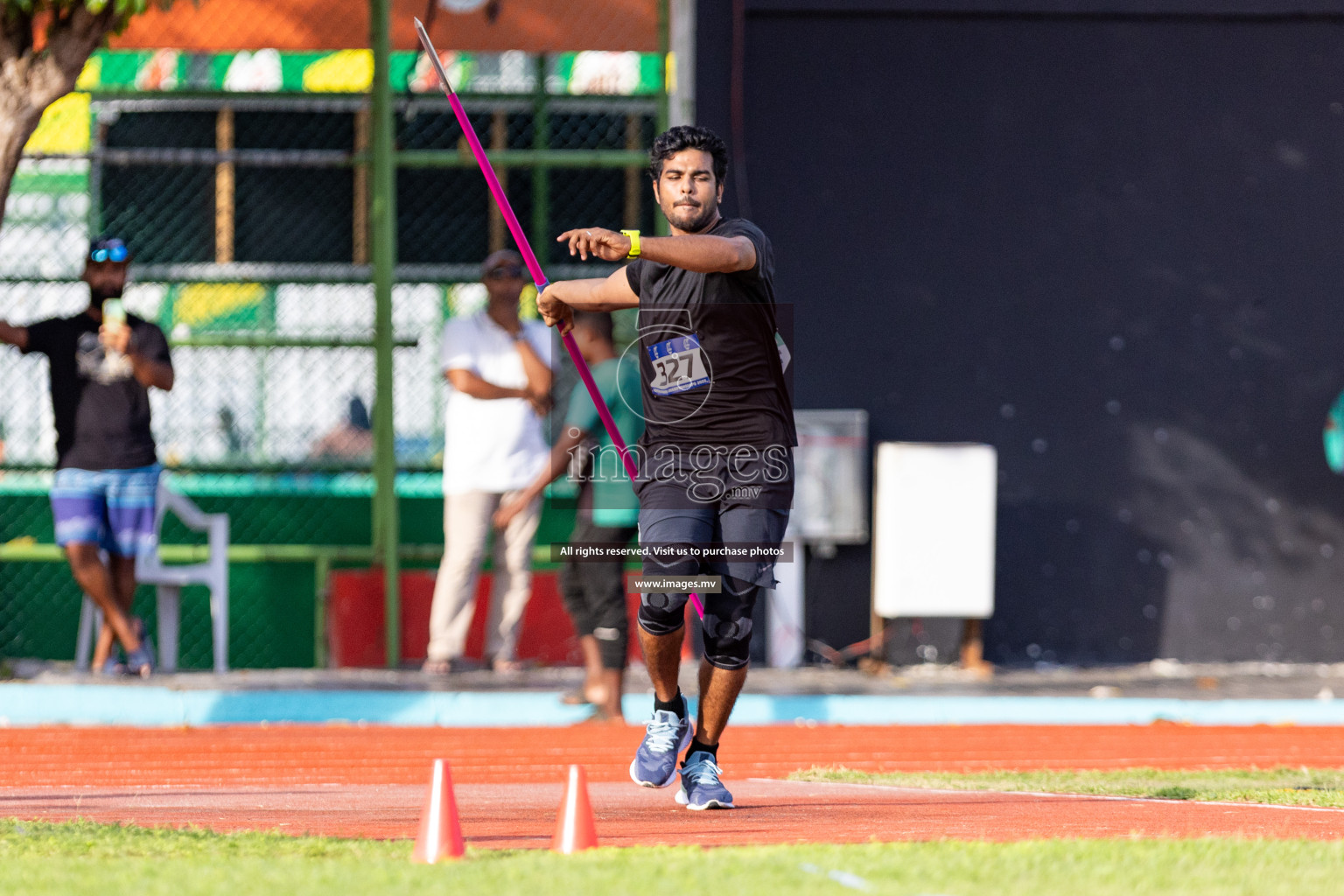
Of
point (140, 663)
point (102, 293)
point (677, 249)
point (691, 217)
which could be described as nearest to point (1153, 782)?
point (691, 217)

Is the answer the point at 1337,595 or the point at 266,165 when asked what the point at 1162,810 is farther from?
the point at 266,165

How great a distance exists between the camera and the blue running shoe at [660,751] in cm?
548

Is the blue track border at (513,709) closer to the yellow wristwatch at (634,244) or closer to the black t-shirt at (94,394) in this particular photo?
the black t-shirt at (94,394)

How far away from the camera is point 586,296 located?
220 inches

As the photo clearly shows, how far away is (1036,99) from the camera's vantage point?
34.9ft

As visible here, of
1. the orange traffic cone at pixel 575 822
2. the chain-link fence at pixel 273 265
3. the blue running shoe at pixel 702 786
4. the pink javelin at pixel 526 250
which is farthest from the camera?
the chain-link fence at pixel 273 265

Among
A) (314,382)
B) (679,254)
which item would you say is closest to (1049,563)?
(314,382)

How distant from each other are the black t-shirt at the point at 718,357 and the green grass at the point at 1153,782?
6.02ft

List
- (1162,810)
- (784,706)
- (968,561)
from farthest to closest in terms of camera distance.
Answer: (968,561), (784,706), (1162,810)

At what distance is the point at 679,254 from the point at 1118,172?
20.4ft

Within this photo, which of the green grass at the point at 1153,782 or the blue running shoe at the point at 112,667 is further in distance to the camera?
the blue running shoe at the point at 112,667

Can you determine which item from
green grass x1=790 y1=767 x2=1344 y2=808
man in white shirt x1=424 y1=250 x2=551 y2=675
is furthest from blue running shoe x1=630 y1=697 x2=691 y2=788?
man in white shirt x1=424 y1=250 x2=551 y2=675

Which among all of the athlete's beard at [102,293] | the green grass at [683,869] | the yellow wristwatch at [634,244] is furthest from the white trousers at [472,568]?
the green grass at [683,869]

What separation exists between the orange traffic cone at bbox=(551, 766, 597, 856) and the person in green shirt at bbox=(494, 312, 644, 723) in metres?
3.51
